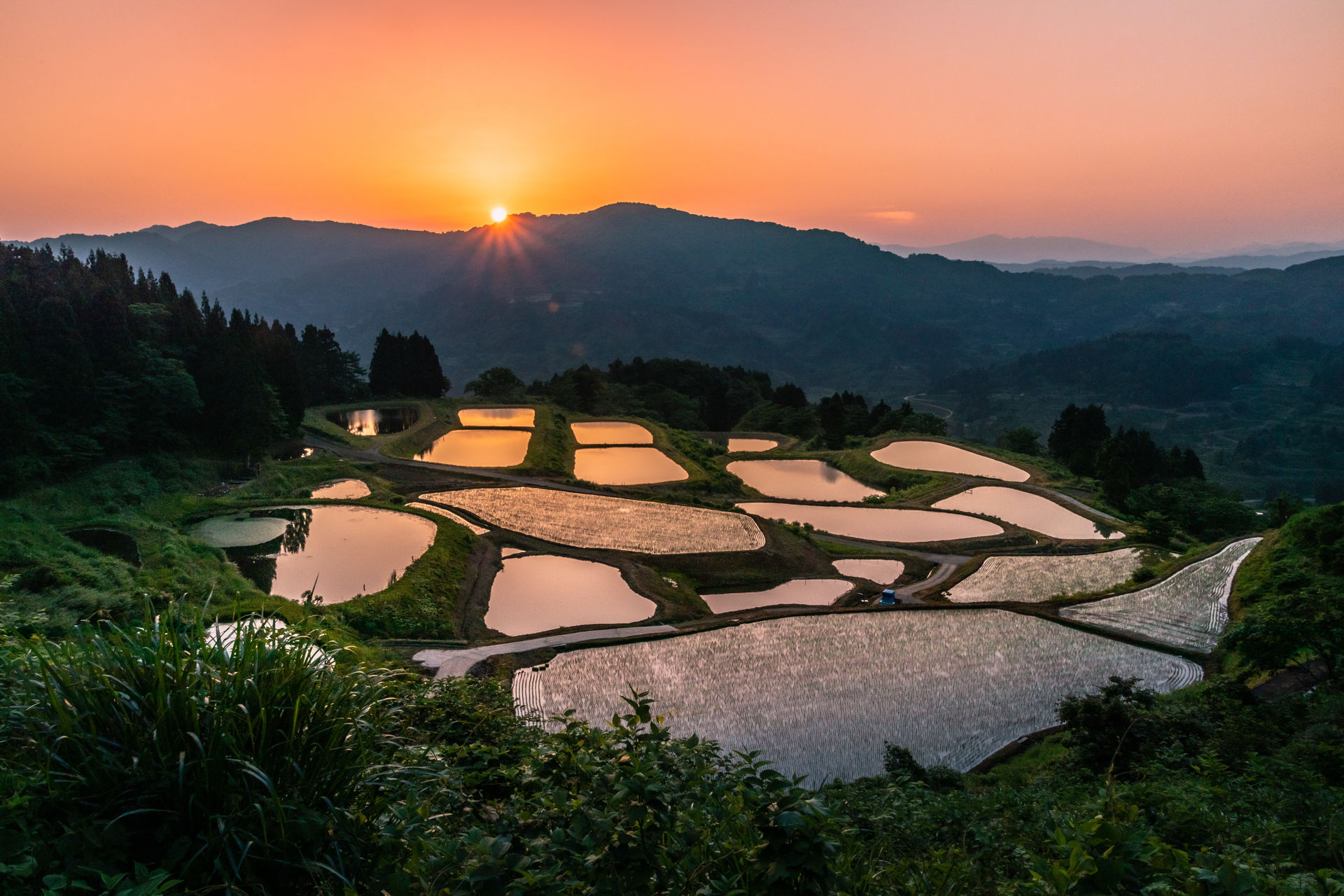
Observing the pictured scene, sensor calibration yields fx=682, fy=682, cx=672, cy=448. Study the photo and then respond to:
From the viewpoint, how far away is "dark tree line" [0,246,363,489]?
93.8 feet

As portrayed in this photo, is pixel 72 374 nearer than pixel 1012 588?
No

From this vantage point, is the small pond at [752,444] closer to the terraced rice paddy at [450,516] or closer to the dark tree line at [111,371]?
the terraced rice paddy at [450,516]

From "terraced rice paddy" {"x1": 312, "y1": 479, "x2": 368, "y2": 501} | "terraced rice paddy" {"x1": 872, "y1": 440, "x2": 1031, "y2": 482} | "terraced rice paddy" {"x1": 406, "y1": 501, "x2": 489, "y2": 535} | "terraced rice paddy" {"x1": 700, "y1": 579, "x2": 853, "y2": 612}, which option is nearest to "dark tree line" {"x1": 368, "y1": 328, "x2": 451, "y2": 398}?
"terraced rice paddy" {"x1": 312, "y1": 479, "x2": 368, "y2": 501}

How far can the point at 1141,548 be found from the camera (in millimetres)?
28875

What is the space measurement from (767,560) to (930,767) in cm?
1424

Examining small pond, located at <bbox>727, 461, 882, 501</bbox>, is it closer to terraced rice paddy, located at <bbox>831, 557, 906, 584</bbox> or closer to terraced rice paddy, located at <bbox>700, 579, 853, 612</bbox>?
terraced rice paddy, located at <bbox>831, 557, 906, 584</bbox>

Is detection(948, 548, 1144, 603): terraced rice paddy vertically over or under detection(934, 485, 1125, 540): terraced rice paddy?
under

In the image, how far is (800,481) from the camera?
4266 cm

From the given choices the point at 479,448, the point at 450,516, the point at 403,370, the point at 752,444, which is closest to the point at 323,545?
the point at 450,516

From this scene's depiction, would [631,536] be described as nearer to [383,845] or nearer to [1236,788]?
[1236,788]

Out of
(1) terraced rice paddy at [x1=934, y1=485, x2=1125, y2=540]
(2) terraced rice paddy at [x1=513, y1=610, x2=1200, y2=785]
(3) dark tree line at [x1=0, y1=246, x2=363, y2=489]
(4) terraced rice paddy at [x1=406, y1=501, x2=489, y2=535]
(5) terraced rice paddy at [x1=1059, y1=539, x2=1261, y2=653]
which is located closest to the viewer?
(2) terraced rice paddy at [x1=513, y1=610, x2=1200, y2=785]

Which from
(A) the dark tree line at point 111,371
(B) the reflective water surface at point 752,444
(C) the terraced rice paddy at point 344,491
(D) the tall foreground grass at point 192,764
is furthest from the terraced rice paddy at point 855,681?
(B) the reflective water surface at point 752,444

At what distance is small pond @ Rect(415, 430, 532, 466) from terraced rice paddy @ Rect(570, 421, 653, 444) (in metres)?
4.52

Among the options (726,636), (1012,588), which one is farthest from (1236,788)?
(1012,588)
